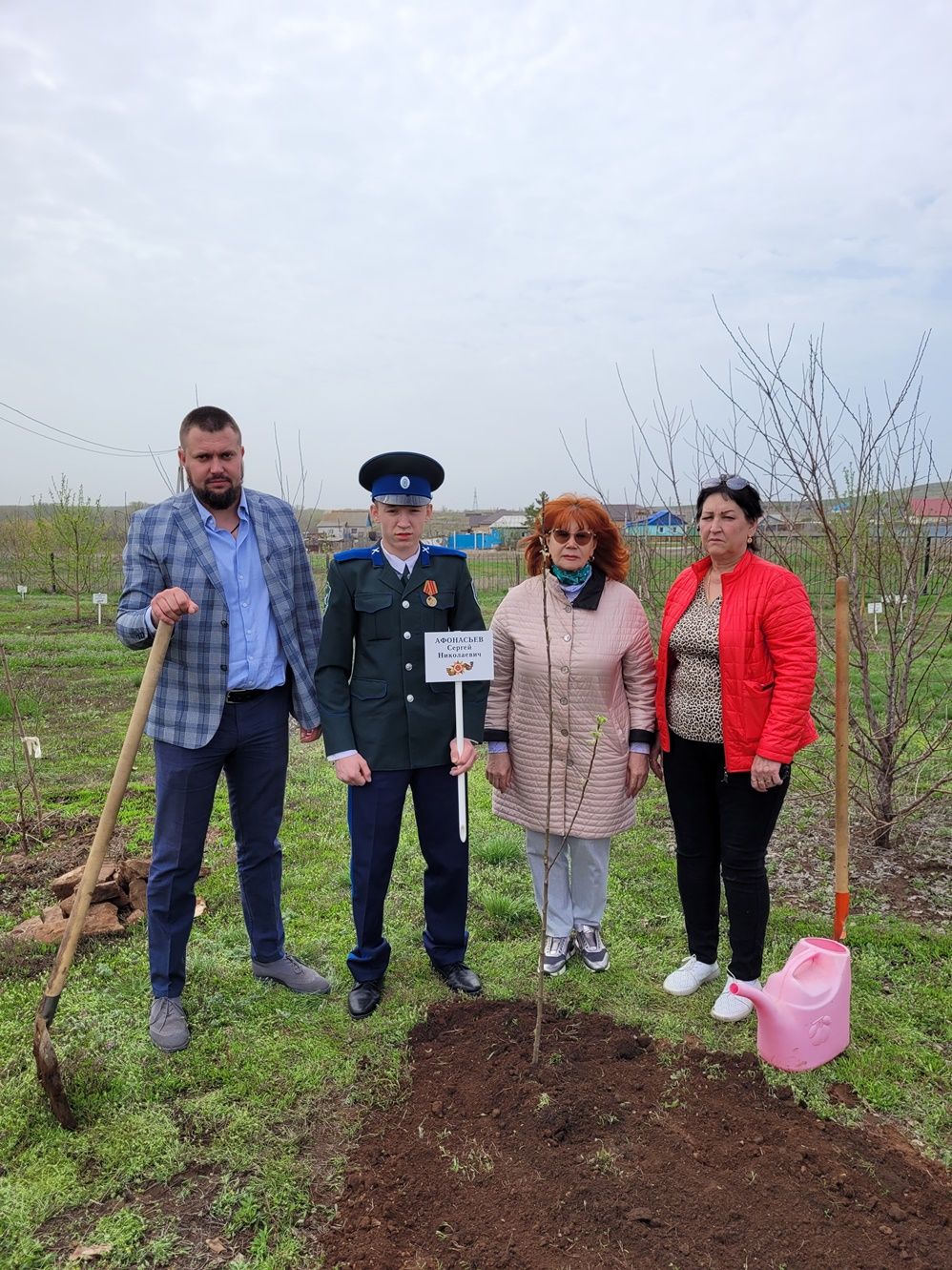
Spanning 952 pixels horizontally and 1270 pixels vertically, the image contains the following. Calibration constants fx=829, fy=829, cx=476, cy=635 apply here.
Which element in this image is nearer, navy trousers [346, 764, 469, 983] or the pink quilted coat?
navy trousers [346, 764, 469, 983]

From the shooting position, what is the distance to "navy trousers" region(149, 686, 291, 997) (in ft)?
9.84

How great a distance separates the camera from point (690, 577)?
3135mm

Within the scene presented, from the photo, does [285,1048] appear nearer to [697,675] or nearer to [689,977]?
[689,977]

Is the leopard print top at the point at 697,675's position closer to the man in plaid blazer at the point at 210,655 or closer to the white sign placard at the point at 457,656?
the white sign placard at the point at 457,656

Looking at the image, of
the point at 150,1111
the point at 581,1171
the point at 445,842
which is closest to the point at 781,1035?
the point at 581,1171

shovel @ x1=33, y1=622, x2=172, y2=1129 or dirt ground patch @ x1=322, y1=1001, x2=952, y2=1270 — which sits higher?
shovel @ x1=33, y1=622, x2=172, y2=1129

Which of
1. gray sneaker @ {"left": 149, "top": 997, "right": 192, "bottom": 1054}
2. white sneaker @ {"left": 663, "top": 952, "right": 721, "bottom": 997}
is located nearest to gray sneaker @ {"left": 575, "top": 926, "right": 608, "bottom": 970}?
white sneaker @ {"left": 663, "top": 952, "right": 721, "bottom": 997}

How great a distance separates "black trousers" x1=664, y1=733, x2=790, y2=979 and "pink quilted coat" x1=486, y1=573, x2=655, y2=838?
252 millimetres

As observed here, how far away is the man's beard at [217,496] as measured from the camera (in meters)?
2.99

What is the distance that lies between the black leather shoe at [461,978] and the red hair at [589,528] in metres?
1.67

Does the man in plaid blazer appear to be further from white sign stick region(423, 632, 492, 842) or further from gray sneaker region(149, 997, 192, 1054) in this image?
white sign stick region(423, 632, 492, 842)

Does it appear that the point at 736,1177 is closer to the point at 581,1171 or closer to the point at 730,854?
the point at 581,1171

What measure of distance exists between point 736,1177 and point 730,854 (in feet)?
3.48

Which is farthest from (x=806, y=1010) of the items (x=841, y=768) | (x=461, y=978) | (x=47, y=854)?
(x=47, y=854)
